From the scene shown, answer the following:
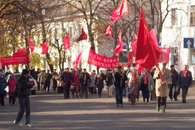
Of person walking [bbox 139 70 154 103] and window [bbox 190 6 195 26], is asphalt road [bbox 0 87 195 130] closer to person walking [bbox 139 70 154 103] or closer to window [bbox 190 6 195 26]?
person walking [bbox 139 70 154 103]

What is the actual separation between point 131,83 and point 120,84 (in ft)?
7.27

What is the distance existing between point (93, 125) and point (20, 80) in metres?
2.57

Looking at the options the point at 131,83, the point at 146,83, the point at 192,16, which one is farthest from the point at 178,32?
the point at 131,83

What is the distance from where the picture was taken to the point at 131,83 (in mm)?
27859

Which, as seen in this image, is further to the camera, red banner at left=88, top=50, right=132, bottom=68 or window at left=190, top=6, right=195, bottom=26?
window at left=190, top=6, right=195, bottom=26

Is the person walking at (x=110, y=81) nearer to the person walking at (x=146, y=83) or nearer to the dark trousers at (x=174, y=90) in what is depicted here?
the dark trousers at (x=174, y=90)

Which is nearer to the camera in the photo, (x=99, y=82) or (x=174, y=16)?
(x=99, y=82)

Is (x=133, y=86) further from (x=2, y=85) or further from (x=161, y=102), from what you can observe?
(x=2, y=85)

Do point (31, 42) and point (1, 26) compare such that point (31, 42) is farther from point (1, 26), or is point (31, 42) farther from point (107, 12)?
point (1, 26)

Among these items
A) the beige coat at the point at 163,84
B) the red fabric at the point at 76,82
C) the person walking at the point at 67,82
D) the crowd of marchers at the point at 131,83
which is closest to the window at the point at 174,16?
the crowd of marchers at the point at 131,83

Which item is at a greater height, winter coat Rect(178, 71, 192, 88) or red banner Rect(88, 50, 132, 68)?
red banner Rect(88, 50, 132, 68)

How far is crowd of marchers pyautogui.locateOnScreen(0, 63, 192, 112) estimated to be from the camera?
74.1 ft

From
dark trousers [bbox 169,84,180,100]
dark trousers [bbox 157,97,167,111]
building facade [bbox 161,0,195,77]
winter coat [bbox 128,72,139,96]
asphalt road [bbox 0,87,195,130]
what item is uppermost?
building facade [bbox 161,0,195,77]

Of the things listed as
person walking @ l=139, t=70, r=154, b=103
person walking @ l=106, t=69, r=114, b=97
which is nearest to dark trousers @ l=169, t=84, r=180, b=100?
person walking @ l=139, t=70, r=154, b=103
